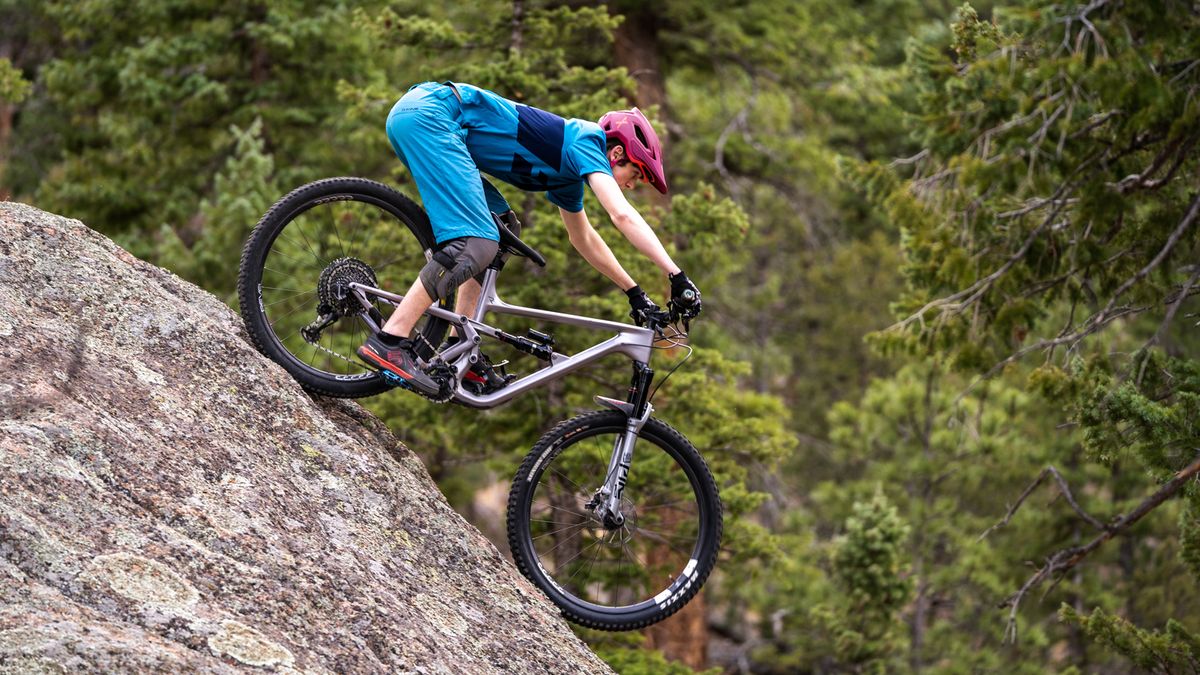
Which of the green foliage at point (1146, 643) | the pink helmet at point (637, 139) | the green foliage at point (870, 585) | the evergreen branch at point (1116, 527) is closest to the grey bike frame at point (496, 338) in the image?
the pink helmet at point (637, 139)

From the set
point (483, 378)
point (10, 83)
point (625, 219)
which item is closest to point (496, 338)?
point (483, 378)

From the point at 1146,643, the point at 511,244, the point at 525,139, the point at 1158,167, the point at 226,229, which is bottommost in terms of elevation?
the point at 1146,643

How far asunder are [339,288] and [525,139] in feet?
3.59

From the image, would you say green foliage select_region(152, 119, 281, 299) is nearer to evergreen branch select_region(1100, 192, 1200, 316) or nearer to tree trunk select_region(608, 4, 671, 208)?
tree trunk select_region(608, 4, 671, 208)

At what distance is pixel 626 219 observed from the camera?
17.2 ft

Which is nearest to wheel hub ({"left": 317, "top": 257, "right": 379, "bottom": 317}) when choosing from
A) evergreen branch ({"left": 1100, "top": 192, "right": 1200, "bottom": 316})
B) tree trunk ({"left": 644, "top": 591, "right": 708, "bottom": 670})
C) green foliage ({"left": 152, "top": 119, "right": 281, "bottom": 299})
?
evergreen branch ({"left": 1100, "top": 192, "right": 1200, "bottom": 316})

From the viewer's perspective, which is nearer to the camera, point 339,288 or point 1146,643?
point 339,288

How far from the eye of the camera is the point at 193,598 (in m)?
4.00

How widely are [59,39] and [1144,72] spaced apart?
1777cm

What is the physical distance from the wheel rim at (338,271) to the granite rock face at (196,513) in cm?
42

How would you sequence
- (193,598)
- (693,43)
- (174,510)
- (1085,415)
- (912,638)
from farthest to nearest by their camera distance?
1. (912,638)
2. (693,43)
3. (1085,415)
4. (174,510)
5. (193,598)

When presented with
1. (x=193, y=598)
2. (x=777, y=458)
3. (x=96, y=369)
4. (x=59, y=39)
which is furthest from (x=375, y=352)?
(x=59, y=39)

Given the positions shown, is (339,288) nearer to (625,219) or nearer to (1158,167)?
(625,219)

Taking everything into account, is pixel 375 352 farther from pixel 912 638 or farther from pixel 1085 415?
pixel 912 638
